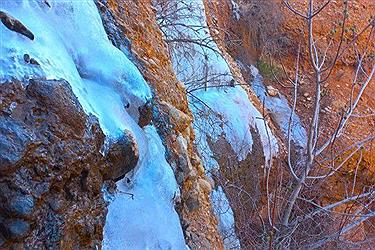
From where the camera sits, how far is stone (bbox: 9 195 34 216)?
1.32 m

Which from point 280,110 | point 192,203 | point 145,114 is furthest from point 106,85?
point 280,110

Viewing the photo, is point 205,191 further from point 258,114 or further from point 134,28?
point 258,114

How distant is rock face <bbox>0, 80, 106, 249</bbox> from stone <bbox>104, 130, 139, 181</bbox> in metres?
0.05

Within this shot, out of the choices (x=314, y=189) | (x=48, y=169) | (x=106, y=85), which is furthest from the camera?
(x=314, y=189)

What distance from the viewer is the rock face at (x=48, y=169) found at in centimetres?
133

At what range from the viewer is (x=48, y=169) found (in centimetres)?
145

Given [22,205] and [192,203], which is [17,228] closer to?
[22,205]

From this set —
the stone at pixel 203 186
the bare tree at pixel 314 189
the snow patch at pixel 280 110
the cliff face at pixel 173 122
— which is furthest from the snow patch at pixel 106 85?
the snow patch at pixel 280 110

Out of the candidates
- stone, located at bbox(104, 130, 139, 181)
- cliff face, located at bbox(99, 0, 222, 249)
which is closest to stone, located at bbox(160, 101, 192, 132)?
cliff face, located at bbox(99, 0, 222, 249)

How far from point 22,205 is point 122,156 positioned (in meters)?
0.49

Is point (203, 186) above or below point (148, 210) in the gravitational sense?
above

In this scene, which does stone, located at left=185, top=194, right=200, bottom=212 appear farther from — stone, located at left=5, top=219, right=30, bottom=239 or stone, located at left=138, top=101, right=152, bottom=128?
stone, located at left=5, top=219, right=30, bottom=239

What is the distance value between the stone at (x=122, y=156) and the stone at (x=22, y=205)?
15.1 inches

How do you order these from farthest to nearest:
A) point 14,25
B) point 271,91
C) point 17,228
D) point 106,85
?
1. point 271,91
2. point 106,85
3. point 14,25
4. point 17,228
